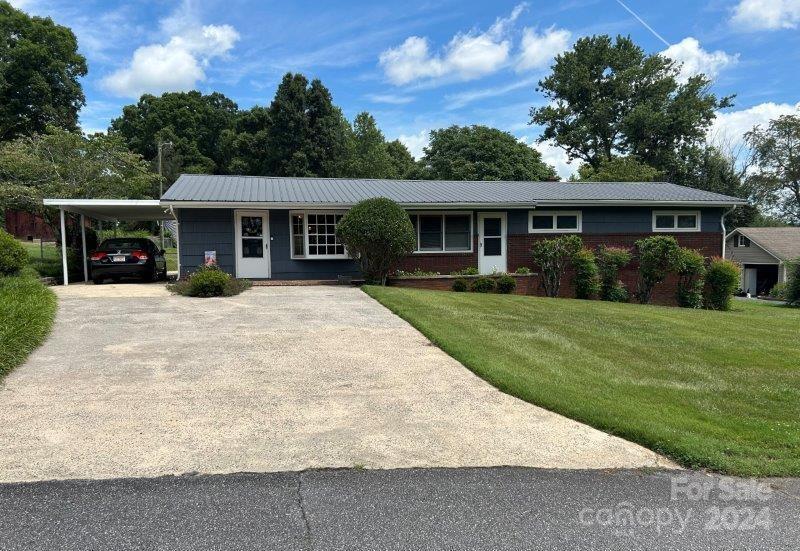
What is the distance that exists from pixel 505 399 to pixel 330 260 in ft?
34.9

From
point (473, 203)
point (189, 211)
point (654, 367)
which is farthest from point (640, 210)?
point (189, 211)

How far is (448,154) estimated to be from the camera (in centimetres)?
3969

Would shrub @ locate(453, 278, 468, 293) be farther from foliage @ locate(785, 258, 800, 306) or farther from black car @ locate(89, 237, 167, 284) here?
foliage @ locate(785, 258, 800, 306)

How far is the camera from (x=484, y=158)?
125ft

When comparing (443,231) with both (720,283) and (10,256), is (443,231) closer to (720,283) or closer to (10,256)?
(720,283)

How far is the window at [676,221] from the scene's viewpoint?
17.1 meters

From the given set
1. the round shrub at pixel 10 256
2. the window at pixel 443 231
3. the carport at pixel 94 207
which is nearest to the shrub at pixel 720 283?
the window at pixel 443 231

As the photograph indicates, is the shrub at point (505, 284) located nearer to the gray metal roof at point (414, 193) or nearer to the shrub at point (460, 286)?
the shrub at point (460, 286)

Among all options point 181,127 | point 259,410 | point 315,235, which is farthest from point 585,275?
point 181,127

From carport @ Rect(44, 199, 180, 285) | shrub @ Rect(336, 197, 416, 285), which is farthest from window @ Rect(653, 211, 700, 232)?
carport @ Rect(44, 199, 180, 285)

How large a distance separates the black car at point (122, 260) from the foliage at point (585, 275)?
1201 cm

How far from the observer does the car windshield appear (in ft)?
47.7

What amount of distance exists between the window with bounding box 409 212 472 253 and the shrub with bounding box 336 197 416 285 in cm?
193

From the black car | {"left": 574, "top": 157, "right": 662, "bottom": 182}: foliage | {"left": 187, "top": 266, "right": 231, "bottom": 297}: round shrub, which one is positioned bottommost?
{"left": 187, "top": 266, "right": 231, "bottom": 297}: round shrub
